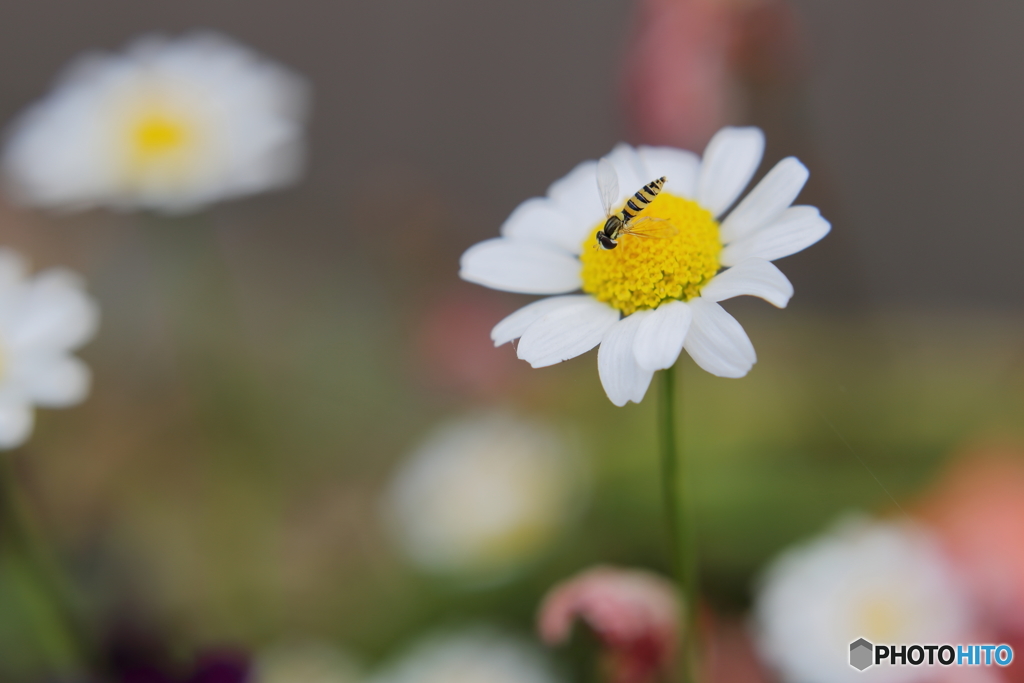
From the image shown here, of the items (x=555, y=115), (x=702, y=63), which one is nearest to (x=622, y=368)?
(x=702, y=63)

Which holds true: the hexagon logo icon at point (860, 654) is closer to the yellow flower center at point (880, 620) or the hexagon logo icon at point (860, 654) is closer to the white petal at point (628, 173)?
the yellow flower center at point (880, 620)

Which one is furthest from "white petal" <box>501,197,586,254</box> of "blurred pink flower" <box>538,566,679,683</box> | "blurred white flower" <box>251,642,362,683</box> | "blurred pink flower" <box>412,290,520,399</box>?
"blurred pink flower" <box>412,290,520,399</box>

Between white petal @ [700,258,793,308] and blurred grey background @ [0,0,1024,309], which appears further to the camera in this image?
blurred grey background @ [0,0,1024,309]

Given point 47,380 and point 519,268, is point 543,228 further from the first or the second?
point 47,380

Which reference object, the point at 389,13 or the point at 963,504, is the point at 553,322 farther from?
the point at 389,13

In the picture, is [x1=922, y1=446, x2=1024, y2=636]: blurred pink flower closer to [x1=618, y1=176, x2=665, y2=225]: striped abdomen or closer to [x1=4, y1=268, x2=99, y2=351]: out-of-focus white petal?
[x1=618, y1=176, x2=665, y2=225]: striped abdomen

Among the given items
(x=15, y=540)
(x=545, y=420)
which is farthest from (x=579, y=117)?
(x=15, y=540)
